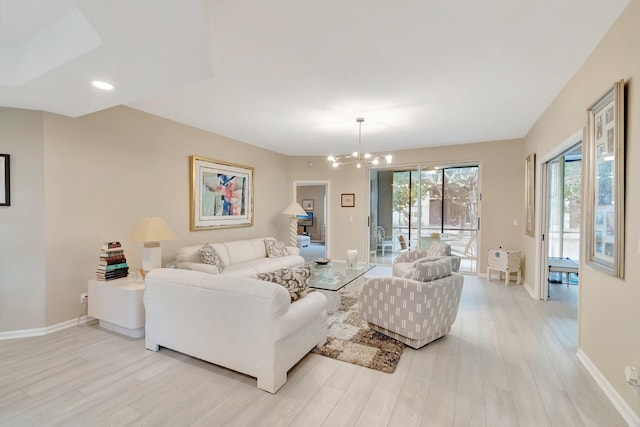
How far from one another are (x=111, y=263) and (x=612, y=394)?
4.62 m

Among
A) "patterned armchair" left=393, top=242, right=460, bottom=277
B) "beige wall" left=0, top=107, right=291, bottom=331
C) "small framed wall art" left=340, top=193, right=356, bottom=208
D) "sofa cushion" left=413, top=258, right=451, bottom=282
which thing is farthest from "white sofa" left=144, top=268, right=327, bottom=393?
"small framed wall art" left=340, top=193, right=356, bottom=208

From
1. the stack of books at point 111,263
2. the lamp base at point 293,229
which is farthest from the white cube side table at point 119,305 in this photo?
the lamp base at point 293,229

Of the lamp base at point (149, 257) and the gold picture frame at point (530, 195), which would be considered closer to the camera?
the lamp base at point (149, 257)


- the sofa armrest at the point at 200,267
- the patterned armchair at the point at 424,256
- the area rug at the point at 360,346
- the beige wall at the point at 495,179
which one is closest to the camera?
the area rug at the point at 360,346

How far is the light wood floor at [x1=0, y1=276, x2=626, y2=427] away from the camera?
1.79 metres

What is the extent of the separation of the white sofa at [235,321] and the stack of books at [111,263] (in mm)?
985

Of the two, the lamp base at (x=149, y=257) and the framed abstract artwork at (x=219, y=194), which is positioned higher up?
the framed abstract artwork at (x=219, y=194)

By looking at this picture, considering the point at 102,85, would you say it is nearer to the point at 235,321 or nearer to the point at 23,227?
the point at 23,227

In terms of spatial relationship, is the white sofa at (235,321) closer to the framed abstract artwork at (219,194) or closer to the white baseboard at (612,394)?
the white baseboard at (612,394)

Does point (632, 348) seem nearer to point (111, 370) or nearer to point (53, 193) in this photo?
point (111, 370)

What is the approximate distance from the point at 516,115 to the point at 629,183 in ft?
8.40

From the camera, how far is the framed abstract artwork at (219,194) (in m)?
4.57

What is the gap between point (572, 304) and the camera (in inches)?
155

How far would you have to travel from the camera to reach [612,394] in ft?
6.35
